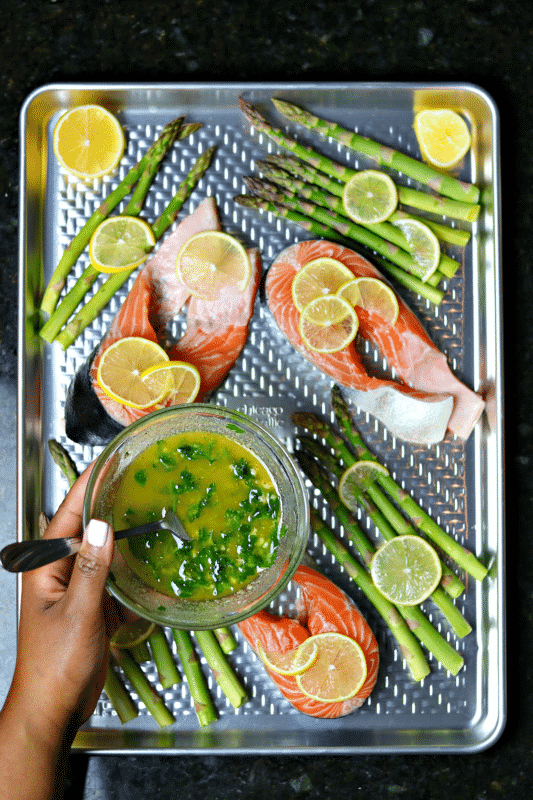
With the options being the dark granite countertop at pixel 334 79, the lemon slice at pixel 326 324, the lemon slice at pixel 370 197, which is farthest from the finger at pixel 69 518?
the lemon slice at pixel 370 197

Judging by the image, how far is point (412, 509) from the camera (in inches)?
81.7

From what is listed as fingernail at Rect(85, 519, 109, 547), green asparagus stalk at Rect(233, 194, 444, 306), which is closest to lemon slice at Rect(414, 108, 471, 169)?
green asparagus stalk at Rect(233, 194, 444, 306)

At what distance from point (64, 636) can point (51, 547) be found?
252 millimetres

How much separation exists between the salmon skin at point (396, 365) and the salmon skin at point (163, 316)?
12cm

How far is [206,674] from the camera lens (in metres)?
2.08

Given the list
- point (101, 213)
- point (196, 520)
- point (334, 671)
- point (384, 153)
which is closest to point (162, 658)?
point (334, 671)

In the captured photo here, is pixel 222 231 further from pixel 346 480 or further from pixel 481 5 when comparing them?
pixel 481 5

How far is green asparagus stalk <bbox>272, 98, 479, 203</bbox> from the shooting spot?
210 centimetres

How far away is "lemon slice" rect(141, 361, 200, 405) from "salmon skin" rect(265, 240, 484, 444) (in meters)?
0.33

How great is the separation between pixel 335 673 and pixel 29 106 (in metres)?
1.99

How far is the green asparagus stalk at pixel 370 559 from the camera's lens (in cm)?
207

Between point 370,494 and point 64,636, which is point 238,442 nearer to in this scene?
point 370,494

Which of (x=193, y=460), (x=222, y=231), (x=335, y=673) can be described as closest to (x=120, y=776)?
(x=335, y=673)

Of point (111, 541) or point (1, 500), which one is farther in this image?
point (1, 500)
